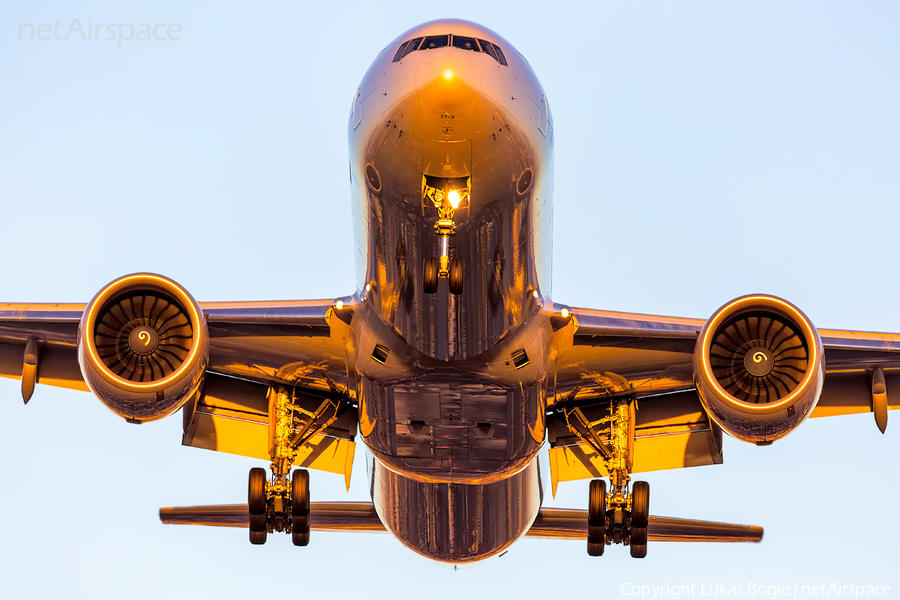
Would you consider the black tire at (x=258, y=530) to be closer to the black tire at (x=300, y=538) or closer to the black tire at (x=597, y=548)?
the black tire at (x=300, y=538)

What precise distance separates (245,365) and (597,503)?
18.8 feet

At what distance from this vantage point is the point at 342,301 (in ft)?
51.7

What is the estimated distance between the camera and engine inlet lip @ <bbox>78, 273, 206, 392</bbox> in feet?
48.1

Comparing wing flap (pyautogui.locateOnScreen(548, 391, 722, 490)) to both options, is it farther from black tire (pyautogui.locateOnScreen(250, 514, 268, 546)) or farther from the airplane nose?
the airplane nose

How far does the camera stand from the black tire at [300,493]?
18125mm

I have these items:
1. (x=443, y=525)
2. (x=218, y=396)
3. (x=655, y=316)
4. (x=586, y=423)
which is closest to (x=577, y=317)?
(x=655, y=316)

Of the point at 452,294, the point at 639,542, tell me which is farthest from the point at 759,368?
the point at 639,542

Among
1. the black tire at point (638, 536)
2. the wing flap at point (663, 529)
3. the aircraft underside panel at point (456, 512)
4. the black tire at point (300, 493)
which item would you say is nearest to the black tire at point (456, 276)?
the aircraft underside panel at point (456, 512)

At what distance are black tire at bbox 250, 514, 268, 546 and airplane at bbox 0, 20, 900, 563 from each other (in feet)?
0.15

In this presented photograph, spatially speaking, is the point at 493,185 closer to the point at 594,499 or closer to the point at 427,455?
the point at 427,455

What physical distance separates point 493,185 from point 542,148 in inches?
31.6

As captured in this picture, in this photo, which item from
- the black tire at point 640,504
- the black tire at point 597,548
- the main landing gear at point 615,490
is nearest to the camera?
the main landing gear at point 615,490

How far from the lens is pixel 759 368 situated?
1521cm

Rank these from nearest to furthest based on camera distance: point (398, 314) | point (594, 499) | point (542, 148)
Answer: point (542, 148)
point (398, 314)
point (594, 499)
